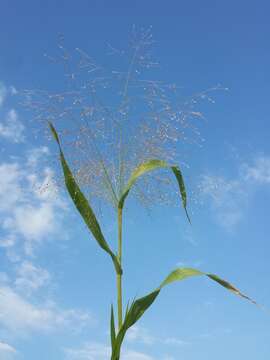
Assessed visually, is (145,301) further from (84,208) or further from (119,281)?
(84,208)

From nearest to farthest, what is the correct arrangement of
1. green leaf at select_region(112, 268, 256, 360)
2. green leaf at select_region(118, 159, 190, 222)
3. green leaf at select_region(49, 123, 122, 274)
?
green leaf at select_region(112, 268, 256, 360) < green leaf at select_region(49, 123, 122, 274) < green leaf at select_region(118, 159, 190, 222)

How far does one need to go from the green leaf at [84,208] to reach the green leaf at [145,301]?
0.75ft

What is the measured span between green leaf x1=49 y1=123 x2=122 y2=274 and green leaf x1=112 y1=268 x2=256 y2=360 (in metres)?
0.23

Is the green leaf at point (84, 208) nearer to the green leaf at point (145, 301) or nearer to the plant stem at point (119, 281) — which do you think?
the plant stem at point (119, 281)

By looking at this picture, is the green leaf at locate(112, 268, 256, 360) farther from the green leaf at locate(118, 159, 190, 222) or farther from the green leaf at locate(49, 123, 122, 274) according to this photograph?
the green leaf at locate(118, 159, 190, 222)

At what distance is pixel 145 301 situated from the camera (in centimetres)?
292

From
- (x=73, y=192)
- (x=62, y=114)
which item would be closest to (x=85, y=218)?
(x=73, y=192)

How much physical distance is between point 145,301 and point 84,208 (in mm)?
630

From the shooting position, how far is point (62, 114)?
345 centimetres

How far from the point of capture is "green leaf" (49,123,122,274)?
3.08m

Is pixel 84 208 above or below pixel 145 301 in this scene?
above

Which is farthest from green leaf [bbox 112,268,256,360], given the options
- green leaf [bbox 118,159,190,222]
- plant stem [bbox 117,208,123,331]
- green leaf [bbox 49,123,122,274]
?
green leaf [bbox 118,159,190,222]

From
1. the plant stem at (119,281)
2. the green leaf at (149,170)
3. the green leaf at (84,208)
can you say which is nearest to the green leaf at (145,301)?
the plant stem at (119,281)

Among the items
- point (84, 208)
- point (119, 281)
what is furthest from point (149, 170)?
point (119, 281)
